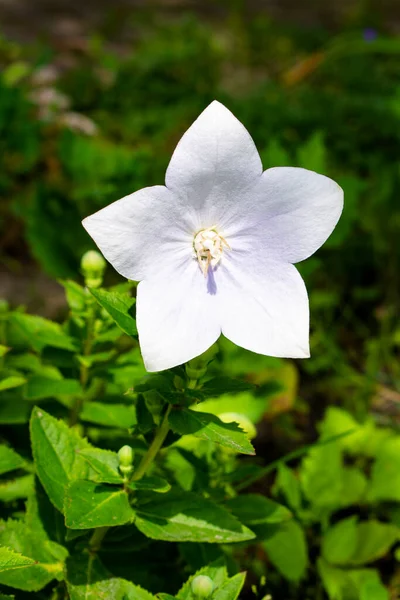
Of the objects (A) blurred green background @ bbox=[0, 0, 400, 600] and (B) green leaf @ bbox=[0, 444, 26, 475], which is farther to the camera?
(A) blurred green background @ bbox=[0, 0, 400, 600]

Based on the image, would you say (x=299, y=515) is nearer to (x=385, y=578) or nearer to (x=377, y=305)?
(x=385, y=578)

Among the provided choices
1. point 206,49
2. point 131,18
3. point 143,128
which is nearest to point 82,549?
point 143,128

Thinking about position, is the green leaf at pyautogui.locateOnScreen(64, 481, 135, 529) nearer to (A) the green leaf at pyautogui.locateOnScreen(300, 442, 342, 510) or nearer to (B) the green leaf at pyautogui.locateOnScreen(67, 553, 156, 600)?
(B) the green leaf at pyautogui.locateOnScreen(67, 553, 156, 600)

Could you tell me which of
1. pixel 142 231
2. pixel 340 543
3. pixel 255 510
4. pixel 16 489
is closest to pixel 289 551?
pixel 340 543

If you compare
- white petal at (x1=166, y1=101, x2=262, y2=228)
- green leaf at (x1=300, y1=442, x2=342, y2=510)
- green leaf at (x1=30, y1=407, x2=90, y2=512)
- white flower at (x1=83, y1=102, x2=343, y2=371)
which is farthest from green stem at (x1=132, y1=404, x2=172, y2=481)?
green leaf at (x1=300, y1=442, x2=342, y2=510)

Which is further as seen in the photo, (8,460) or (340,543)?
(340,543)

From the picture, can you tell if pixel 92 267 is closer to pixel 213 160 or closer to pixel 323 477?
pixel 213 160
